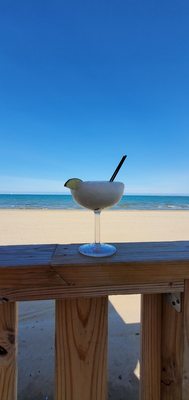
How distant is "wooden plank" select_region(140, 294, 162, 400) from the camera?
54cm

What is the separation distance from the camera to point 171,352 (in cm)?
52

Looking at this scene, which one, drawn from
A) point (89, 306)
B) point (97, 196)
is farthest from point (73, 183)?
point (89, 306)

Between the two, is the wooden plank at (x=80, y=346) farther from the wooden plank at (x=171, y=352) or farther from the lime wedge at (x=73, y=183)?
the lime wedge at (x=73, y=183)

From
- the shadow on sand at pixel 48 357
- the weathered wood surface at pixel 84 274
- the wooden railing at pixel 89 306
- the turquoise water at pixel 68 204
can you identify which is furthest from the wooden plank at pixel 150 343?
the turquoise water at pixel 68 204

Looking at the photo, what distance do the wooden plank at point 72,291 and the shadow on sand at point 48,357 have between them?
3.38 ft

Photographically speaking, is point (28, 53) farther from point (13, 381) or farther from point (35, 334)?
point (13, 381)

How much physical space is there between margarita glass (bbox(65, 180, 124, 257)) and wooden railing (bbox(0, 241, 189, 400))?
0.13 feet

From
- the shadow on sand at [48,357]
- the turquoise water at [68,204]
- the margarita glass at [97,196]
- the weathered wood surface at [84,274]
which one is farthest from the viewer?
the turquoise water at [68,204]

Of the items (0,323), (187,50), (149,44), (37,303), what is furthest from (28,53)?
(0,323)

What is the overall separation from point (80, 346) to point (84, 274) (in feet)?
0.58

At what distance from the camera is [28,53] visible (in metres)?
4.75

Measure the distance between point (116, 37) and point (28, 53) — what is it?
1.96 metres

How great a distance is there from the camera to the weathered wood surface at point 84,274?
427 mm

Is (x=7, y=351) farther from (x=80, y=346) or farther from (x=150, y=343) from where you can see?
(x=150, y=343)
